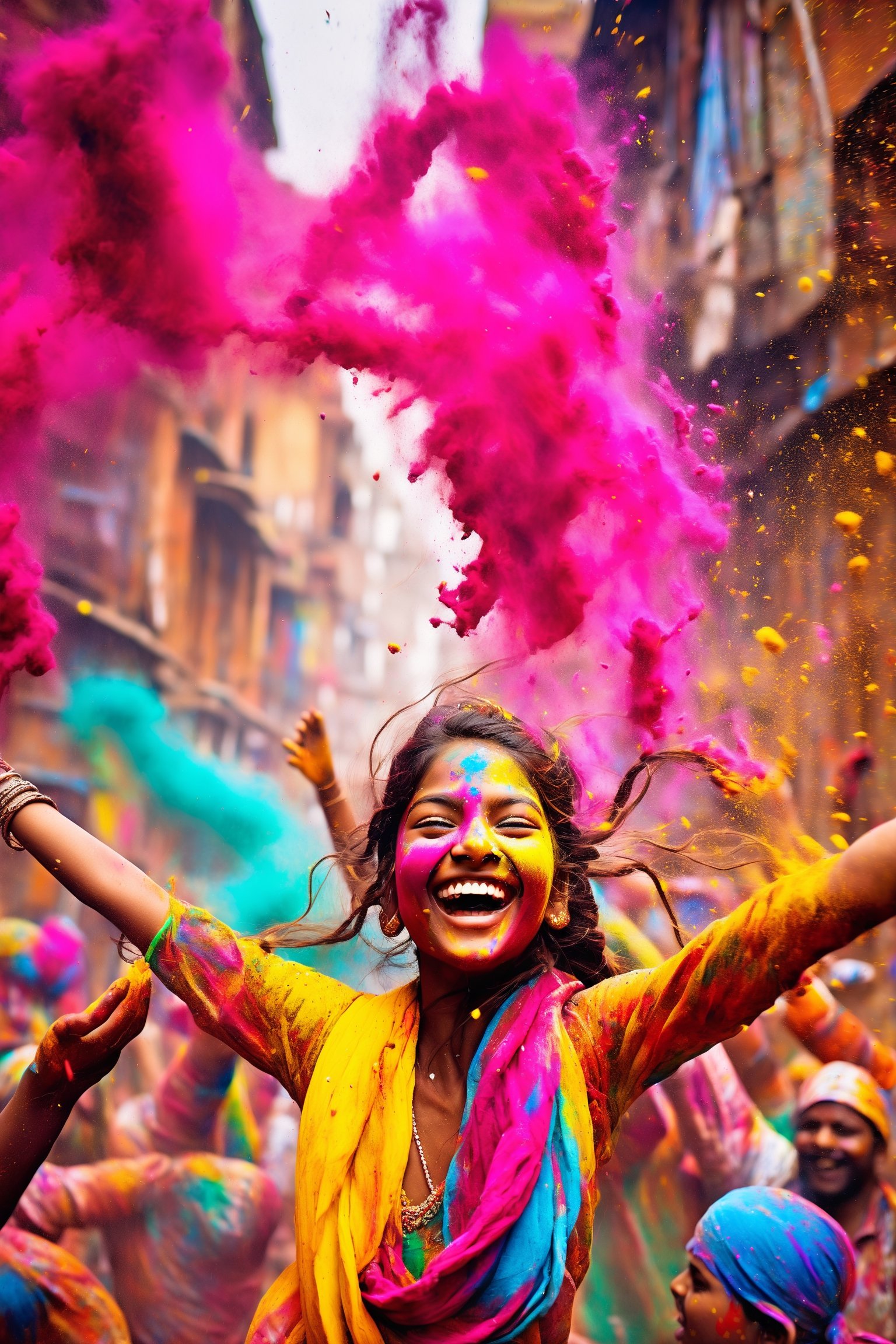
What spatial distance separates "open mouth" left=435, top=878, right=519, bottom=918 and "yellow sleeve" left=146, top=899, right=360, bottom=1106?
0.34 meters

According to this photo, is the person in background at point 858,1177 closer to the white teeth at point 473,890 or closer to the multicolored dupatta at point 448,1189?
the multicolored dupatta at point 448,1189

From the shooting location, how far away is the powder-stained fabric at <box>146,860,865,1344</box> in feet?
6.25

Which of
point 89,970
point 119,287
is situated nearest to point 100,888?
point 119,287

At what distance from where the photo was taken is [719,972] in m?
1.95

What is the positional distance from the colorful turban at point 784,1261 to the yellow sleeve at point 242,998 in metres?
0.95

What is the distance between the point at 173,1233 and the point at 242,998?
2680mm

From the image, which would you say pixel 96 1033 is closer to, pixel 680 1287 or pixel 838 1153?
pixel 680 1287

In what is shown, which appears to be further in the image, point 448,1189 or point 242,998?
point 242,998

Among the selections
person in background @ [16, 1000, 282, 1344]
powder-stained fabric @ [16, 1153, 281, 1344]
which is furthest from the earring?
powder-stained fabric @ [16, 1153, 281, 1344]

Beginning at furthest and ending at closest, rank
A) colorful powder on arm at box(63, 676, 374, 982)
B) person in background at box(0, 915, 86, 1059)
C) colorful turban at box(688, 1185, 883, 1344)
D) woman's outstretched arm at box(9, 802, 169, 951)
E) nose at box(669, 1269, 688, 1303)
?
colorful powder on arm at box(63, 676, 374, 982)
person in background at box(0, 915, 86, 1059)
nose at box(669, 1269, 688, 1303)
colorful turban at box(688, 1185, 883, 1344)
woman's outstretched arm at box(9, 802, 169, 951)

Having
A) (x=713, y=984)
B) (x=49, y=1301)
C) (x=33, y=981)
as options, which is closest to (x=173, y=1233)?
(x=49, y=1301)

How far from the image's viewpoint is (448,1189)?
200 centimetres

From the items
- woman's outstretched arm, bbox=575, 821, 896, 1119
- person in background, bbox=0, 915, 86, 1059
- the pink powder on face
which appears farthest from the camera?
person in background, bbox=0, 915, 86, 1059

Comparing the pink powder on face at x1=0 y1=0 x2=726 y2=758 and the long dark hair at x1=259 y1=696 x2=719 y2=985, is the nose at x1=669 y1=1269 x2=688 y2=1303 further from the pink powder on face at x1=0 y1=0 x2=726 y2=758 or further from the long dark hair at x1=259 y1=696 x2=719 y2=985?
the pink powder on face at x1=0 y1=0 x2=726 y2=758
